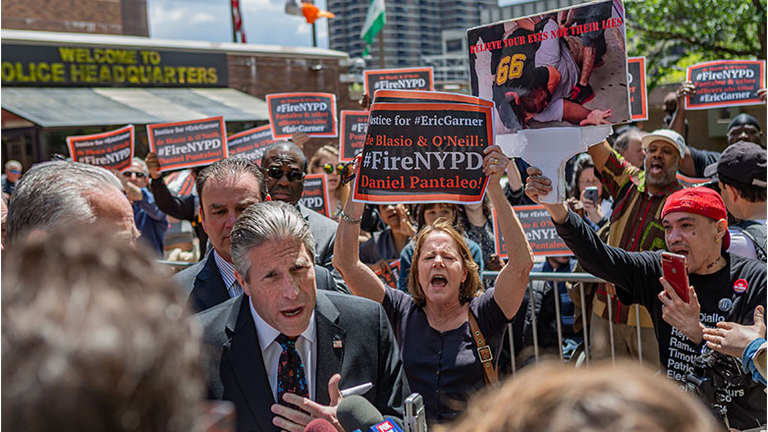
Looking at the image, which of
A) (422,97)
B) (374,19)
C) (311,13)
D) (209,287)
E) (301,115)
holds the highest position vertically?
(311,13)

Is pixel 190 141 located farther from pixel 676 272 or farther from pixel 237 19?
pixel 237 19

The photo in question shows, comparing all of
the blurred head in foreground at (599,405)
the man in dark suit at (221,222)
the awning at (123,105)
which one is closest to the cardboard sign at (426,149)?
the man in dark suit at (221,222)

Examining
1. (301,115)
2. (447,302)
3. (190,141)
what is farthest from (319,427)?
(301,115)

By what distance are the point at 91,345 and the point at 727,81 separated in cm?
893

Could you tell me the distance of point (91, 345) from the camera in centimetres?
69

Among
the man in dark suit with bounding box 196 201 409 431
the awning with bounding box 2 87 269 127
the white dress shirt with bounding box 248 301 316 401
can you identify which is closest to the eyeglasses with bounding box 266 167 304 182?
the man in dark suit with bounding box 196 201 409 431

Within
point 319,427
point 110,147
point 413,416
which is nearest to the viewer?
point 319,427

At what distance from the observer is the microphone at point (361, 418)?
1697 mm

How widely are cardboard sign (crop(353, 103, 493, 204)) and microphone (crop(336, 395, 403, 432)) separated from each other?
2.01 metres

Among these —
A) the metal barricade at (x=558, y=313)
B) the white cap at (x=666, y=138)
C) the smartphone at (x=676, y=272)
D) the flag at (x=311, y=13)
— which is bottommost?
the metal barricade at (x=558, y=313)

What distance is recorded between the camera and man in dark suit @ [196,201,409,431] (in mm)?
2418

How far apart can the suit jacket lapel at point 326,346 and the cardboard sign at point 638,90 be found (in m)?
5.28

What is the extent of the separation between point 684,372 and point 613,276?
528 millimetres

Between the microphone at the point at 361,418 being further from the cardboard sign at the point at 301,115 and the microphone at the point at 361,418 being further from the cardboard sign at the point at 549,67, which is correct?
the cardboard sign at the point at 301,115
